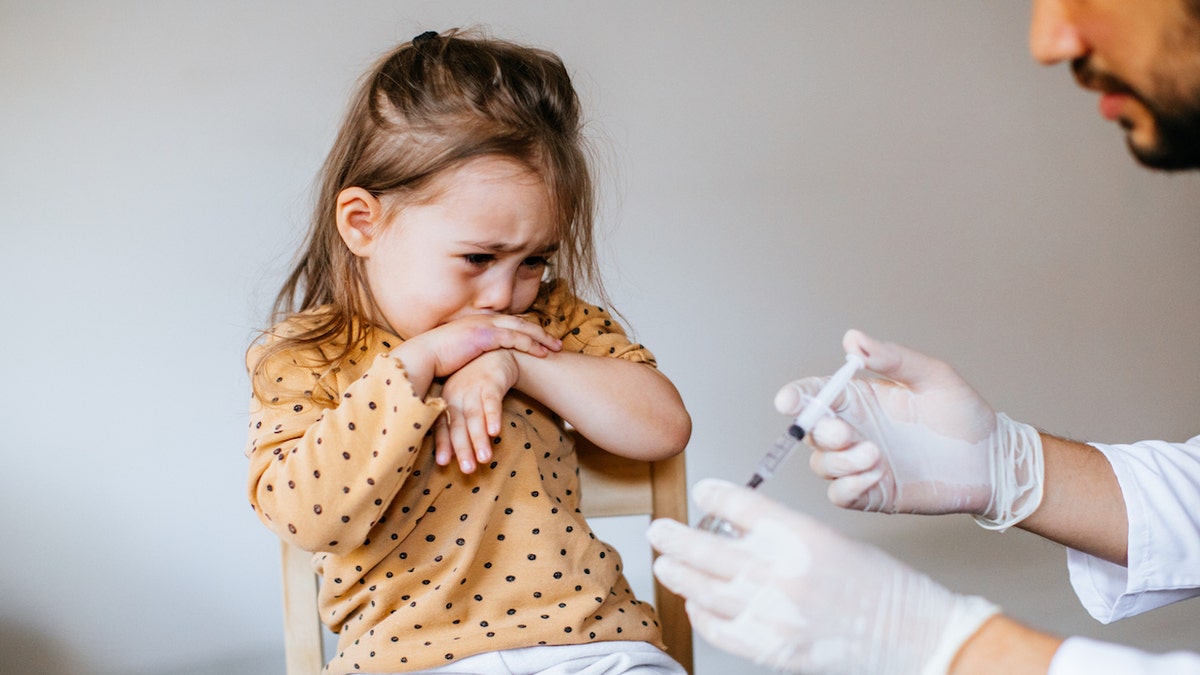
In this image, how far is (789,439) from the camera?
0.89 meters

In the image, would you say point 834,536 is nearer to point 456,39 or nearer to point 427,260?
point 427,260

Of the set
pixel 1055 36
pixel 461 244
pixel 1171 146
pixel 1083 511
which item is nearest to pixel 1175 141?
pixel 1171 146

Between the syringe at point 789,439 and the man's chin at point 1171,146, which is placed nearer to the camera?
the man's chin at point 1171,146

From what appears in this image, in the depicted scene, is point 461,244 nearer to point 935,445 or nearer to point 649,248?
point 935,445

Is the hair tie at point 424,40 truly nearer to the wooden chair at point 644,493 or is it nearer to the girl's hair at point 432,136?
the girl's hair at point 432,136

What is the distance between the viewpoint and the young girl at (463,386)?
1045mm

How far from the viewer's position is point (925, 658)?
0.78 metres

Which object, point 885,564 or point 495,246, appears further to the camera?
point 495,246

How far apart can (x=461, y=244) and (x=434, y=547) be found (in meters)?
0.31

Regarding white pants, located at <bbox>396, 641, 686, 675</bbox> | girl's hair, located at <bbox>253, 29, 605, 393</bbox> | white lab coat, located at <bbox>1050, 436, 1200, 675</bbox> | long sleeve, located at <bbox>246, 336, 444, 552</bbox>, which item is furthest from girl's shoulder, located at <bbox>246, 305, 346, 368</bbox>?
white lab coat, located at <bbox>1050, 436, 1200, 675</bbox>

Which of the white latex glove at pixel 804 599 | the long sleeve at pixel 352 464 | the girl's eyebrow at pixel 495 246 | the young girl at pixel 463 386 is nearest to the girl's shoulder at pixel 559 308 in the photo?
the young girl at pixel 463 386

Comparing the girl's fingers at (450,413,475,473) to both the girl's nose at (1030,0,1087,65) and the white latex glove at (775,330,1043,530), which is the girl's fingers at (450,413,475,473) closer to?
the white latex glove at (775,330,1043,530)

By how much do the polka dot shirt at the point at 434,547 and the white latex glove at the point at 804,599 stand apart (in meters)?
0.31

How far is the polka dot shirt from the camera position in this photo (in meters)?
1.00
